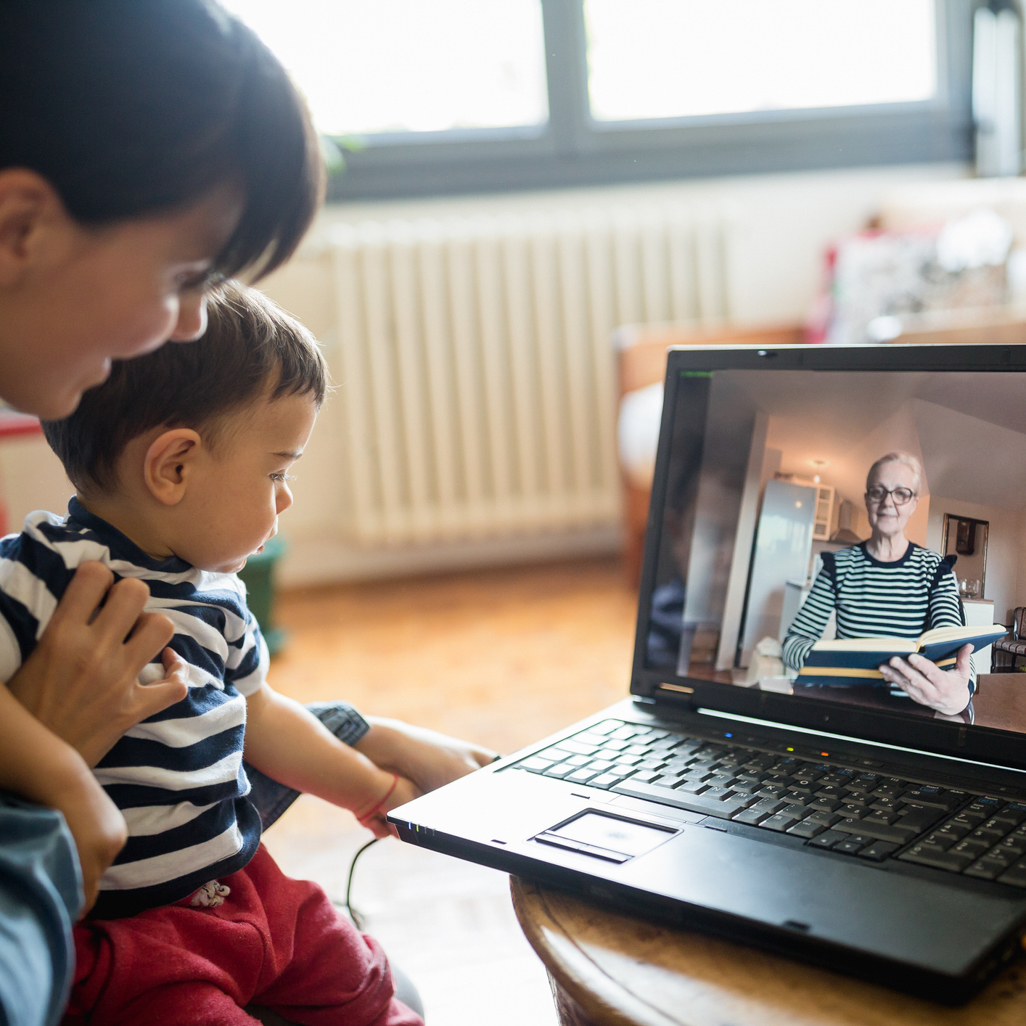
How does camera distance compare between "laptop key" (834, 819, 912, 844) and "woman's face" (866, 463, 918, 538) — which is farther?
"woman's face" (866, 463, 918, 538)

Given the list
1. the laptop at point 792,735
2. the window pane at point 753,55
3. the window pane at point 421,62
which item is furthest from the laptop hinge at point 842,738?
the window pane at point 753,55

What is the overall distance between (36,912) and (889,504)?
19.9 inches

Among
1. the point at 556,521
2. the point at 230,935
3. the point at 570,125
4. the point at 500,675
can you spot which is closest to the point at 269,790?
the point at 230,935

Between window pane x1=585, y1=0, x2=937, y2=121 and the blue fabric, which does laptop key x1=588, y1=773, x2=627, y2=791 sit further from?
window pane x1=585, y1=0, x2=937, y2=121

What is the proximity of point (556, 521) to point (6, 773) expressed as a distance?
2.54m

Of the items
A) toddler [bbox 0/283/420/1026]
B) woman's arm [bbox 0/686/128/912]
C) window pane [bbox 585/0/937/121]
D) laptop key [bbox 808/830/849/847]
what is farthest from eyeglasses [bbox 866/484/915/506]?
window pane [bbox 585/0/937/121]

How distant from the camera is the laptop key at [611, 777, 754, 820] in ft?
1.93

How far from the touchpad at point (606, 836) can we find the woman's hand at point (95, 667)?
22 centimetres

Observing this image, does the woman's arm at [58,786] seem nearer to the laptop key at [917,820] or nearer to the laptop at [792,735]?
the laptop at [792,735]

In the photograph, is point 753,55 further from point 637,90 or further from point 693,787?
point 693,787

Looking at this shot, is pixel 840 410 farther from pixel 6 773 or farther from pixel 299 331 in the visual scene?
pixel 6 773

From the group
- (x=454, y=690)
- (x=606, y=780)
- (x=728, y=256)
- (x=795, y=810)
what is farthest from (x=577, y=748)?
(x=728, y=256)

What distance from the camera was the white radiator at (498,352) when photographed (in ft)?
9.47

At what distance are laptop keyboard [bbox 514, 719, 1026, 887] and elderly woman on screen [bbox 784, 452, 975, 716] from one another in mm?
73
